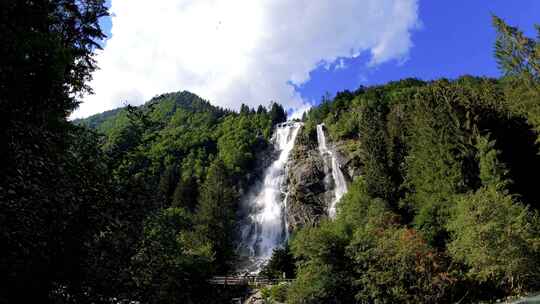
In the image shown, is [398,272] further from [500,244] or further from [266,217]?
[266,217]

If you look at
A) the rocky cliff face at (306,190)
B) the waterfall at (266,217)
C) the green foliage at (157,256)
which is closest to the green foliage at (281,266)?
the waterfall at (266,217)

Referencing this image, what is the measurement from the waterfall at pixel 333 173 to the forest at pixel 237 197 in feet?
6.75

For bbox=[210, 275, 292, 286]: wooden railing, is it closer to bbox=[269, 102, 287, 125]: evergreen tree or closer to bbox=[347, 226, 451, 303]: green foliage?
bbox=[347, 226, 451, 303]: green foliage

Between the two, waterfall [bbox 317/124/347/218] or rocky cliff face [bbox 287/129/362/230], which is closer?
waterfall [bbox 317/124/347/218]

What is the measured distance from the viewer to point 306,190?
52281 mm

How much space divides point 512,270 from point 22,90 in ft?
75.1

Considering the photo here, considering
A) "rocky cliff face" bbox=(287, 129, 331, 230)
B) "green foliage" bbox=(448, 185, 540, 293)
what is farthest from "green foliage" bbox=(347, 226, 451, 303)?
"rocky cliff face" bbox=(287, 129, 331, 230)

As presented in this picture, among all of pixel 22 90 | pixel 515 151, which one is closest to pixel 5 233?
pixel 22 90

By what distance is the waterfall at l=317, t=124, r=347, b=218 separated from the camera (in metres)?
49.4

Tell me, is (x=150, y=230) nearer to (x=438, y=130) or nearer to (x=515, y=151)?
(x=438, y=130)

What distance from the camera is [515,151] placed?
34125 millimetres

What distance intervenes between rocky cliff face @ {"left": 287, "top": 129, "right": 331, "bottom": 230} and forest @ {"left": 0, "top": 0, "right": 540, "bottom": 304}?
466cm

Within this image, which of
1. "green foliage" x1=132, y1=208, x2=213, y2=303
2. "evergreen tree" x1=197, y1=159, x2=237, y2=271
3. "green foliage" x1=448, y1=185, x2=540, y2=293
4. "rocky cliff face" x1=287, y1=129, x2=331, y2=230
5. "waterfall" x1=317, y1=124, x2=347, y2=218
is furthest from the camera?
"rocky cliff face" x1=287, y1=129, x2=331, y2=230

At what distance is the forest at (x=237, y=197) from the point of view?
13.0ft
